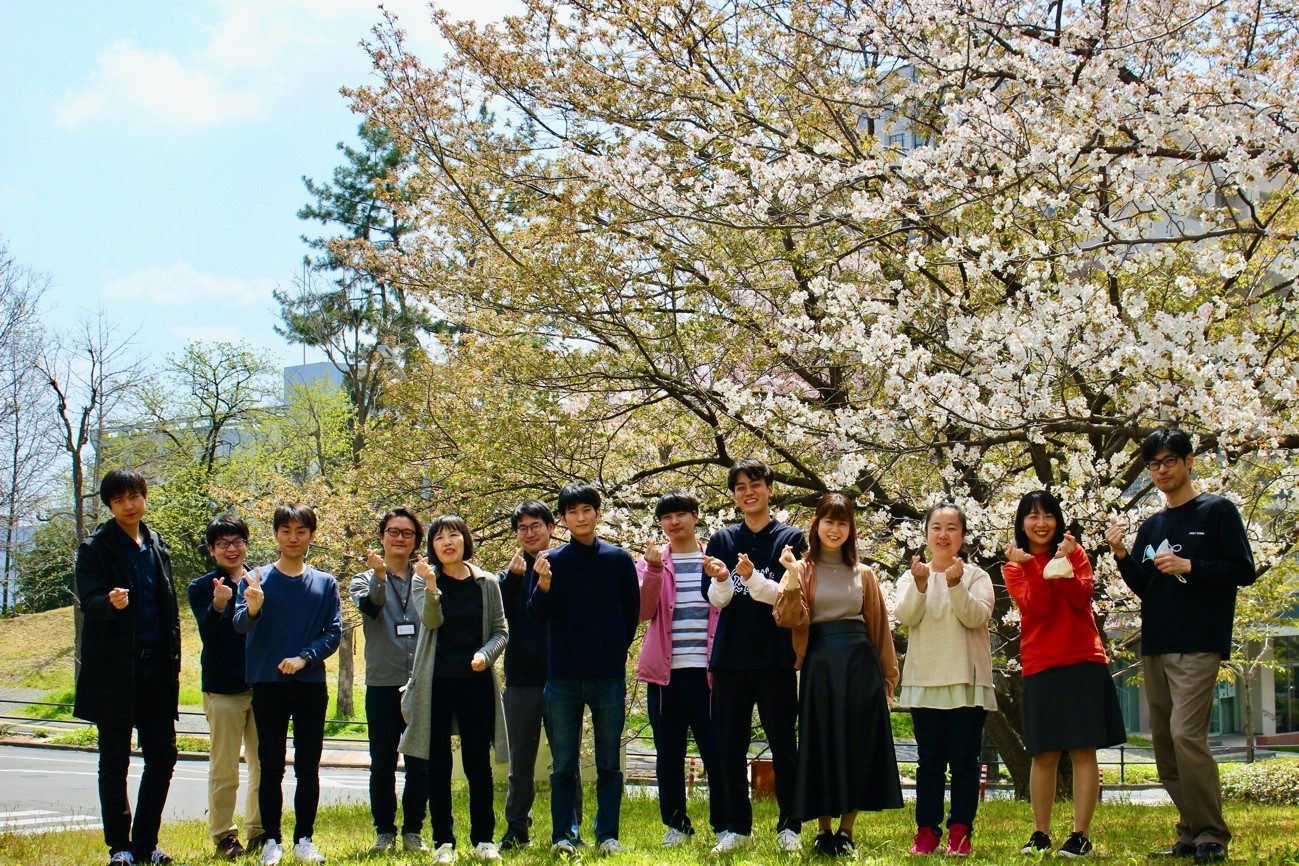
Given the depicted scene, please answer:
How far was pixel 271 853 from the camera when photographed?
5.33 m

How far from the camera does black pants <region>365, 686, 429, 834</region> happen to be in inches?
233

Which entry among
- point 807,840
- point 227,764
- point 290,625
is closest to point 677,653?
point 807,840

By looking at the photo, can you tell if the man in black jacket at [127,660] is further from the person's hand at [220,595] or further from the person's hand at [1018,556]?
the person's hand at [1018,556]

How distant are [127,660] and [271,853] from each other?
1.18 m

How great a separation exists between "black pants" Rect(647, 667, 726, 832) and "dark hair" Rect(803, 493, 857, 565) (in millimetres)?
927

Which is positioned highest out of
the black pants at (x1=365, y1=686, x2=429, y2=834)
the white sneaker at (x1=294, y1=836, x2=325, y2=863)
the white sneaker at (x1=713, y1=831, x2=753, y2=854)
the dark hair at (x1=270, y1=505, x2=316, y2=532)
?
the dark hair at (x1=270, y1=505, x2=316, y2=532)

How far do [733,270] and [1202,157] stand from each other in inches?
171

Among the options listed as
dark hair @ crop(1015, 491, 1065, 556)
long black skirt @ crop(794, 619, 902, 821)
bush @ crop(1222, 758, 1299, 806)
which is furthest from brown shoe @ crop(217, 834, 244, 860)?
bush @ crop(1222, 758, 1299, 806)

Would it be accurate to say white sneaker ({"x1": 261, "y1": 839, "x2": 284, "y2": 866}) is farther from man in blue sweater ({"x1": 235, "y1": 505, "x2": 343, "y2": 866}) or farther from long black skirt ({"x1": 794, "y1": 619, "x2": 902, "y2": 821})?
long black skirt ({"x1": 794, "y1": 619, "x2": 902, "y2": 821})

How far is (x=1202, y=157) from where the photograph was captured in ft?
21.5

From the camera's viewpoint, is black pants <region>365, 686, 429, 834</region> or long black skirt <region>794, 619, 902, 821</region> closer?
long black skirt <region>794, 619, 902, 821</region>

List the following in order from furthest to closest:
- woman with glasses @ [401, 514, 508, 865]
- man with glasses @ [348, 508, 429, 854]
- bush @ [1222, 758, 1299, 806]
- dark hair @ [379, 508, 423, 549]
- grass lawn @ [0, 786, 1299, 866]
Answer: bush @ [1222, 758, 1299, 806], dark hair @ [379, 508, 423, 549], man with glasses @ [348, 508, 429, 854], woman with glasses @ [401, 514, 508, 865], grass lawn @ [0, 786, 1299, 866]

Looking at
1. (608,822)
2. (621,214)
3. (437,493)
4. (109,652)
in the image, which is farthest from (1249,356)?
(437,493)

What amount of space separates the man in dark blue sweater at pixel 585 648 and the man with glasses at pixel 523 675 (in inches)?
6.7
